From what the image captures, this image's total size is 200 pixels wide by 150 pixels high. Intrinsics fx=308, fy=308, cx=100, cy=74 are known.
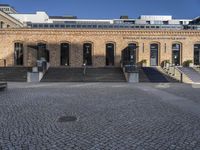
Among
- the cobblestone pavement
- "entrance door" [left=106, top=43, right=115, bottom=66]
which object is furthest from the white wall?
the cobblestone pavement

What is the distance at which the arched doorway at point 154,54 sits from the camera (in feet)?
129

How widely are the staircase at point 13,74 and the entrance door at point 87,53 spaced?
852 cm

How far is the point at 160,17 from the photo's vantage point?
82.7 metres

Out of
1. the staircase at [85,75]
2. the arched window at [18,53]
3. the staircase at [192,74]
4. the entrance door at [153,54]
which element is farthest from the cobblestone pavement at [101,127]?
the arched window at [18,53]

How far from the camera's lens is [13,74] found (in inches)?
1214

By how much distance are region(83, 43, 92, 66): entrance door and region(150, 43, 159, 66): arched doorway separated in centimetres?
780

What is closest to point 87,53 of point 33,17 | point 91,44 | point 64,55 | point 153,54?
point 91,44

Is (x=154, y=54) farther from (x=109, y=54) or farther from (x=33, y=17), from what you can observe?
(x=33, y=17)

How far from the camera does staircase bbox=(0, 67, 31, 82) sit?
29.1 meters

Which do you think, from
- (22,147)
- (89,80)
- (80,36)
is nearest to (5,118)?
(22,147)

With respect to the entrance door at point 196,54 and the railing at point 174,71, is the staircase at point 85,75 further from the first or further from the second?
the entrance door at point 196,54

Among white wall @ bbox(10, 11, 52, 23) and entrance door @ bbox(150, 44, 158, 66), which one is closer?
entrance door @ bbox(150, 44, 158, 66)

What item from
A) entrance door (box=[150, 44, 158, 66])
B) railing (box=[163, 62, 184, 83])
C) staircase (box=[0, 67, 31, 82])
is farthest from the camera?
entrance door (box=[150, 44, 158, 66])

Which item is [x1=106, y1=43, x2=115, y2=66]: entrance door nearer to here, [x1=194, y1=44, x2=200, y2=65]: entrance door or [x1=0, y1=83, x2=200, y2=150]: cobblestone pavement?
[x1=194, y1=44, x2=200, y2=65]: entrance door
